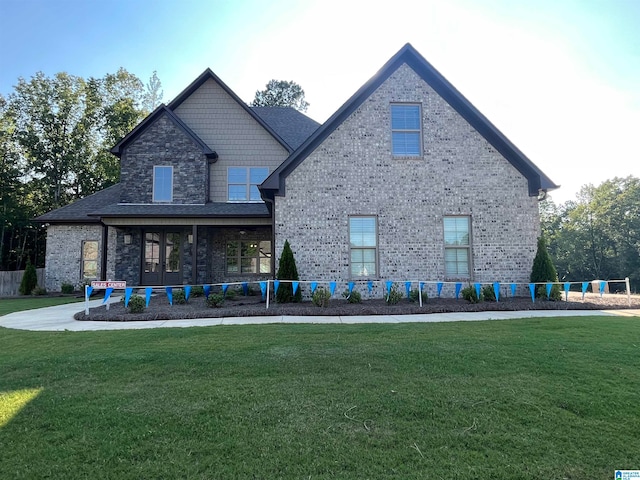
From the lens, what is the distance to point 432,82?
12523mm

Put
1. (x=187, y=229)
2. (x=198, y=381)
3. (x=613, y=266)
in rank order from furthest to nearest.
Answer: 1. (x=613, y=266)
2. (x=187, y=229)
3. (x=198, y=381)

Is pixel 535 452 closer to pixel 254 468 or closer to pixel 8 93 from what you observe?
pixel 254 468

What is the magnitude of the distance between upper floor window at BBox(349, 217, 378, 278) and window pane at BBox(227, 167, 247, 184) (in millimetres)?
6951

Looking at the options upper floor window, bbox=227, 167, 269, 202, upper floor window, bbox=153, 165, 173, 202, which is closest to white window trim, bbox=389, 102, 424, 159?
upper floor window, bbox=227, 167, 269, 202

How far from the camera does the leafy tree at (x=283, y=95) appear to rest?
38281 millimetres

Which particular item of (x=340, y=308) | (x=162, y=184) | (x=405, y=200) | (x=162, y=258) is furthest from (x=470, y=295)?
(x=162, y=184)

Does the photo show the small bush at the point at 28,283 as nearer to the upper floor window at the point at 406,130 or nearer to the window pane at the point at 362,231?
the window pane at the point at 362,231

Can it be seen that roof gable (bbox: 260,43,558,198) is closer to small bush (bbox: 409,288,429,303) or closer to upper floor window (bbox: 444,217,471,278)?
upper floor window (bbox: 444,217,471,278)

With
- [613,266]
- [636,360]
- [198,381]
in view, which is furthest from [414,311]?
[613,266]

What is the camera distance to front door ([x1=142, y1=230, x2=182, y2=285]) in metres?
16.4

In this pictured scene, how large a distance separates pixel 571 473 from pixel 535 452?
0.26m

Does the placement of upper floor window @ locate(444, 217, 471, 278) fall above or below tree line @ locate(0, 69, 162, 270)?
below

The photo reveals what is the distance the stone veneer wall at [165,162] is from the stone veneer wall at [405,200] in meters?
5.96

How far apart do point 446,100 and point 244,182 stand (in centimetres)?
912
